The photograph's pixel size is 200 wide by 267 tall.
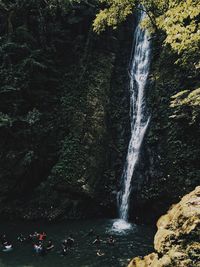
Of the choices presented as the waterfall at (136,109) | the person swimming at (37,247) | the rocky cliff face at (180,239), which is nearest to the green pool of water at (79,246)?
the person swimming at (37,247)

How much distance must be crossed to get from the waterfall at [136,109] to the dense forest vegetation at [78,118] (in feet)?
1.93

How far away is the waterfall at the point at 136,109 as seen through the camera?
78.0 ft

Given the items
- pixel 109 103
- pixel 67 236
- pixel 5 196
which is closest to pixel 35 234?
pixel 67 236

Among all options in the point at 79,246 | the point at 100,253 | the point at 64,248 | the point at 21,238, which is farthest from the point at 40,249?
the point at 100,253

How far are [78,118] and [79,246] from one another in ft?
34.4

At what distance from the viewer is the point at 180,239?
759 centimetres

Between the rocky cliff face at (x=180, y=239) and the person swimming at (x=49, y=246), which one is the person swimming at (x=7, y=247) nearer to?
the person swimming at (x=49, y=246)

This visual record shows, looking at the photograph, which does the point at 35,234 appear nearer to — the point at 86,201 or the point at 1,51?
the point at 86,201

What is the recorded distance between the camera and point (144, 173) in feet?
76.0

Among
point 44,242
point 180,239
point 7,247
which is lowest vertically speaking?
point 7,247

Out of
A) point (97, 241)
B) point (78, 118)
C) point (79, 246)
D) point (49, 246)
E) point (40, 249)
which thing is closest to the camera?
point (40, 249)

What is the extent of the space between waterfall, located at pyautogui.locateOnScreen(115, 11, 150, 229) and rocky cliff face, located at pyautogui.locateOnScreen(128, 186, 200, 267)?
1467cm

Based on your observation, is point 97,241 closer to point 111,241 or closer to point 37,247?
point 111,241

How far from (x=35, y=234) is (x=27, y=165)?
242 inches
